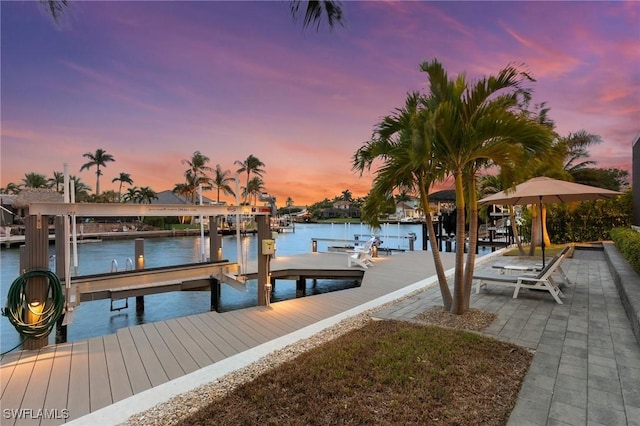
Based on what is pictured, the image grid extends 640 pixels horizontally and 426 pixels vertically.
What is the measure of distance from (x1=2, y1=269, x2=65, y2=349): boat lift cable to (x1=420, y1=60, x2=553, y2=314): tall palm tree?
5573 millimetres

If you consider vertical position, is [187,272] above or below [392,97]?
below

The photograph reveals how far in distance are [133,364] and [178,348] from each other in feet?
1.89

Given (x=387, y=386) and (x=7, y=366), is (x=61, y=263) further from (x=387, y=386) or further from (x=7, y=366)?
(x=387, y=386)

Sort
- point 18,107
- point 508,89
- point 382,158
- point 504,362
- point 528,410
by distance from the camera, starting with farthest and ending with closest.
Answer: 1. point 18,107
2. point 382,158
3. point 508,89
4. point 504,362
5. point 528,410

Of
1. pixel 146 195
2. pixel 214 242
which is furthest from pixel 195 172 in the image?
pixel 214 242

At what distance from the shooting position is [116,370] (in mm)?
3459

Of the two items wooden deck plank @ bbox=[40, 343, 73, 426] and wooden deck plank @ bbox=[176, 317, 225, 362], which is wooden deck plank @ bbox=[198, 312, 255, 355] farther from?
wooden deck plank @ bbox=[40, 343, 73, 426]

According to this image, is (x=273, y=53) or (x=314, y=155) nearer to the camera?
(x=273, y=53)

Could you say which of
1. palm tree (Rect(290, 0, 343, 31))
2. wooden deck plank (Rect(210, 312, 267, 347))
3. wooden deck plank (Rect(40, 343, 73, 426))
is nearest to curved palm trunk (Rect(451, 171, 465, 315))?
palm tree (Rect(290, 0, 343, 31))

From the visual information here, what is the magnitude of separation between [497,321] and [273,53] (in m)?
10.6

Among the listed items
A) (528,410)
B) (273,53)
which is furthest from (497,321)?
(273,53)

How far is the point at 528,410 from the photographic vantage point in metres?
2.27

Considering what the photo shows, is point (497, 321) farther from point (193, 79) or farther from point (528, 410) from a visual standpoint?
point (193, 79)

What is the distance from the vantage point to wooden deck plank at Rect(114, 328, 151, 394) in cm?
313
